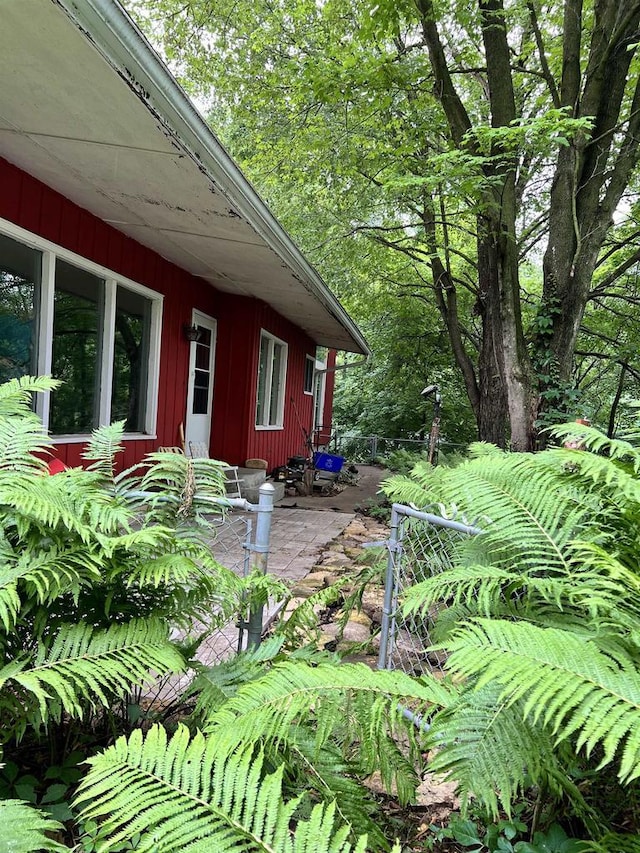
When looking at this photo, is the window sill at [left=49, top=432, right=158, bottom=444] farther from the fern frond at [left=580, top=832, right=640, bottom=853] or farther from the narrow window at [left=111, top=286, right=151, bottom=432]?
the fern frond at [left=580, top=832, right=640, bottom=853]

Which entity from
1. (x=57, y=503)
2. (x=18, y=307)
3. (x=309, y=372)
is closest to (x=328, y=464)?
(x=309, y=372)

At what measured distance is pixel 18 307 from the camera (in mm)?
3533

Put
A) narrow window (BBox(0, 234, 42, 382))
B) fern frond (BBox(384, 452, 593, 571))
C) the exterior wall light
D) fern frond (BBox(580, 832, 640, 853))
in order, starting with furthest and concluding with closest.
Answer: the exterior wall light < narrow window (BBox(0, 234, 42, 382)) < fern frond (BBox(384, 452, 593, 571)) < fern frond (BBox(580, 832, 640, 853))

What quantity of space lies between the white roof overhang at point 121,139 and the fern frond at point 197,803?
7.24ft

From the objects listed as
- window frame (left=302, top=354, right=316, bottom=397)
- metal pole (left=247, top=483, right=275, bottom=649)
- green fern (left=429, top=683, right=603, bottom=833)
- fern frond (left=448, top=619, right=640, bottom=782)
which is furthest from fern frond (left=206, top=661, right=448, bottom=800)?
window frame (left=302, top=354, right=316, bottom=397)

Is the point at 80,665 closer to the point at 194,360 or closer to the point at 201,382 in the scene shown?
the point at 194,360

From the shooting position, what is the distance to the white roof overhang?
1.88 metres

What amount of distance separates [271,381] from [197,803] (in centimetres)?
760

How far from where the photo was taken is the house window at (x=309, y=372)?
1076 centimetres

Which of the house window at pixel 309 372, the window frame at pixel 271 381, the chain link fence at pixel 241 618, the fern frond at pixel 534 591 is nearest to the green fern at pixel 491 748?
the fern frond at pixel 534 591

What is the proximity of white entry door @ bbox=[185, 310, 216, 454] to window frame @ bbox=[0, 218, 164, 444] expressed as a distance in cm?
80

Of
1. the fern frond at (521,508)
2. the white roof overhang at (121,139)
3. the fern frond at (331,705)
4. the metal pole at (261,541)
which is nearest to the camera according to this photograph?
the fern frond at (331,705)

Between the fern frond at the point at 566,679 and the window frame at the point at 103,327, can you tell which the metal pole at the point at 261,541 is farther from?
the window frame at the point at 103,327

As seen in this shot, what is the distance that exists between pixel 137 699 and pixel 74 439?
2.87 metres
